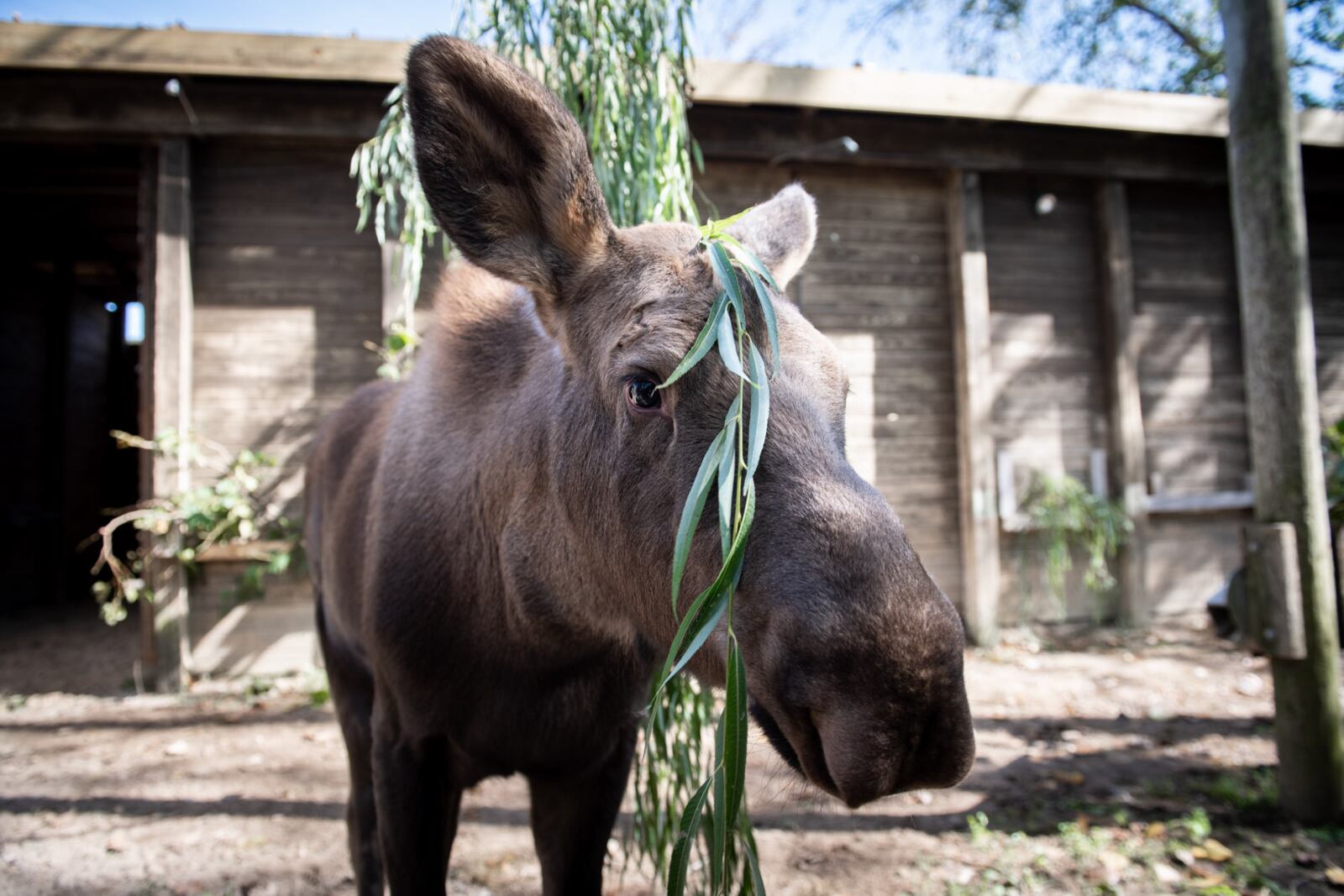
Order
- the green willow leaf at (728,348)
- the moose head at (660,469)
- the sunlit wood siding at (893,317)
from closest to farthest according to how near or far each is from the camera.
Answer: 1. the moose head at (660,469)
2. the green willow leaf at (728,348)
3. the sunlit wood siding at (893,317)

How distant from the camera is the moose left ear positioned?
7.28 ft

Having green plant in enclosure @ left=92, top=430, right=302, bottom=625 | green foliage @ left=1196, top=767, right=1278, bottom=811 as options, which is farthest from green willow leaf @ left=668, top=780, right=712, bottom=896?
green plant in enclosure @ left=92, top=430, right=302, bottom=625

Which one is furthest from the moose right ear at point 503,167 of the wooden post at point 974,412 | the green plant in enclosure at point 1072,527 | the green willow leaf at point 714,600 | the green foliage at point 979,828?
the green plant in enclosure at point 1072,527

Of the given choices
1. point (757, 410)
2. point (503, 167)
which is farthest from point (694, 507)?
point (503, 167)

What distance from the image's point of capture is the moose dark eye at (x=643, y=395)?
1571mm

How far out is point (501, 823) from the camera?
4.07 meters

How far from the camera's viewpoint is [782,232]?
2361 millimetres

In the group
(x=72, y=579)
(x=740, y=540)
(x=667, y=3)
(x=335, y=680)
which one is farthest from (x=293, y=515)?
(x=72, y=579)

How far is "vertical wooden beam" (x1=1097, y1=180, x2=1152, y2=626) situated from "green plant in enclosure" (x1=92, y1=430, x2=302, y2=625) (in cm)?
784

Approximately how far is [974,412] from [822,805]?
6.41 metres

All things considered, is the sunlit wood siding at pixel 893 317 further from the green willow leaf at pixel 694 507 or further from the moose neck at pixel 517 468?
the green willow leaf at pixel 694 507

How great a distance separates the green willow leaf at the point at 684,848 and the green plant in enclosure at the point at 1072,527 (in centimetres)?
697

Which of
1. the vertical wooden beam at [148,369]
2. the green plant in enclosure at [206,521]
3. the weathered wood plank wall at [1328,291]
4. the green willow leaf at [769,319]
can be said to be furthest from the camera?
the weathered wood plank wall at [1328,291]

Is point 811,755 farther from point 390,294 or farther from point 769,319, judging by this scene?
point 390,294
